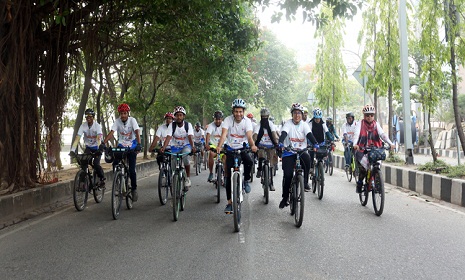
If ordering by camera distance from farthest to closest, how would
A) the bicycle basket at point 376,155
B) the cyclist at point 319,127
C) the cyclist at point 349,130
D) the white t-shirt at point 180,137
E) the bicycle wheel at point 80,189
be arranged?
the cyclist at point 349,130
the cyclist at point 319,127
the white t-shirt at point 180,137
the bicycle wheel at point 80,189
the bicycle basket at point 376,155

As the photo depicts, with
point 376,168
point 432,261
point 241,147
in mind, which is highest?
point 241,147

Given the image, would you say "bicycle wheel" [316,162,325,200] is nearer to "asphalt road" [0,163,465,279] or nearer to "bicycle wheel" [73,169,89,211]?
"asphalt road" [0,163,465,279]

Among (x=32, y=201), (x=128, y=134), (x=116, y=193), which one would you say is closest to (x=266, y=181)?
(x=128, y=134)

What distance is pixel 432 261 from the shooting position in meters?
4.66

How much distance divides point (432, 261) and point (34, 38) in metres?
8.18

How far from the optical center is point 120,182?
7.64 m

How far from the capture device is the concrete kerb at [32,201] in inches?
280

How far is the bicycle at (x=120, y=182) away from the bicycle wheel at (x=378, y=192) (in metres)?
4.36

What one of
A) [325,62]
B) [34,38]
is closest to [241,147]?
[34,38]

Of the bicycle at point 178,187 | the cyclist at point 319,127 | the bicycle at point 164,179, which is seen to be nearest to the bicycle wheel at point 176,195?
the bicycle at point 178,187

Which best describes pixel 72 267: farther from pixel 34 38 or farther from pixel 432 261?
pixel 34 38

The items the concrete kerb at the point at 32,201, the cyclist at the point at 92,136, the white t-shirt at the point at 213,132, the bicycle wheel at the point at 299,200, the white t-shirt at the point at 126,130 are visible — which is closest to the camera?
the bicycle wheel at the point at 299,200

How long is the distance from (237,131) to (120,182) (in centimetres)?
225

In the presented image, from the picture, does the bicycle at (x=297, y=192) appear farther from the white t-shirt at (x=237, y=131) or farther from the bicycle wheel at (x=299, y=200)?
the white t-shirt at (x=237, y=131)
